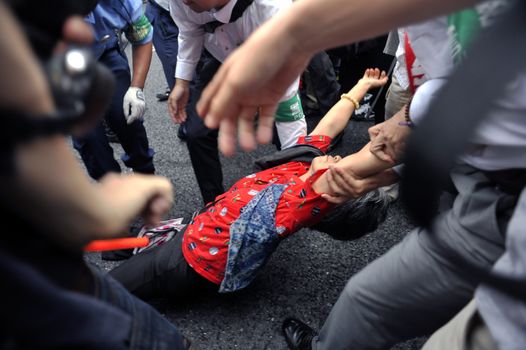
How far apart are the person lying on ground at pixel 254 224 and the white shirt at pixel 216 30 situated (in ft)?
0.85

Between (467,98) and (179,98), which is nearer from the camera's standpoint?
(467,98)

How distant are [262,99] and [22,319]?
0.41m

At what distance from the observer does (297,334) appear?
1.18 meters

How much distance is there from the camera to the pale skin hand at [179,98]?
5.13ft

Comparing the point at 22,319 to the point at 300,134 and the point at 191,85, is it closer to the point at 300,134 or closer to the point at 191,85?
the point at 300,134

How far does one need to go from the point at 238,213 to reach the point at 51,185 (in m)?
0.86

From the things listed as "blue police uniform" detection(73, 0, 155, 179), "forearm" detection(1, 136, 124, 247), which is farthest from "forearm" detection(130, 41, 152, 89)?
"forearm" detection(1, 136, 124, 247)

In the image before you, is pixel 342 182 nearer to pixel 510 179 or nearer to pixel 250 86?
pixel 510 179

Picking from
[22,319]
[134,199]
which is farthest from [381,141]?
[22,319]

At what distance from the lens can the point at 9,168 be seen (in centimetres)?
32

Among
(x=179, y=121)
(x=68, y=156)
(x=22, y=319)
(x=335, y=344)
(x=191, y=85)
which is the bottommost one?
(x=335, y=344)

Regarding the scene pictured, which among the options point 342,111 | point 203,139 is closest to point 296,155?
point 342,111

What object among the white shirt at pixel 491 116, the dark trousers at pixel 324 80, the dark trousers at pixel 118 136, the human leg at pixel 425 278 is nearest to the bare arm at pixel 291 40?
the white shirt at pixel 491 116

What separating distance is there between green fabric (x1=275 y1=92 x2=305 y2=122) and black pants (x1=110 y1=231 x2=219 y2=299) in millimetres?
530
